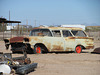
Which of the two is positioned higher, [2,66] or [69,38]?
[69,38]

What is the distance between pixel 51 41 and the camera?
12.4 m

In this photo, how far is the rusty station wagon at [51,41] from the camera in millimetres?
11773

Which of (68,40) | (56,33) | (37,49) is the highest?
(56,33)

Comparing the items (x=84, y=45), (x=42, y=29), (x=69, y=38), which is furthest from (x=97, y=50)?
(x=42, y=29)

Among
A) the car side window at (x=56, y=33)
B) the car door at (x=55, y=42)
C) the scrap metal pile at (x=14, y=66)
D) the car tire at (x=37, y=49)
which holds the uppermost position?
the car side window at (x=56, y=33)

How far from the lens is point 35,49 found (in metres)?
12.1

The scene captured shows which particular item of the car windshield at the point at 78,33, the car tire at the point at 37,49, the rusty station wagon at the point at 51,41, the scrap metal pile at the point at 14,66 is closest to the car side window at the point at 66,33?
the rusty station wagon at the point at 51,41

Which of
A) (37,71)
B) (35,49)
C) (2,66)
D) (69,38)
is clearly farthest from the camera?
(69,38)

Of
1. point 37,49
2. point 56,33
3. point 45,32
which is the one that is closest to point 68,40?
point 56,33

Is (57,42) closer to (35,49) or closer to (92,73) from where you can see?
(35,49)

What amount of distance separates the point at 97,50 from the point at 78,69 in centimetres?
554

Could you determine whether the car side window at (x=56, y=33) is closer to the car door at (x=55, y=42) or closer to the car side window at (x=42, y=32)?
the car door at (x=55, y=42)

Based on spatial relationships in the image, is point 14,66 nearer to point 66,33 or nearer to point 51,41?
point 51,41

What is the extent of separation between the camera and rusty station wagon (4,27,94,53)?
1177 centimetres
